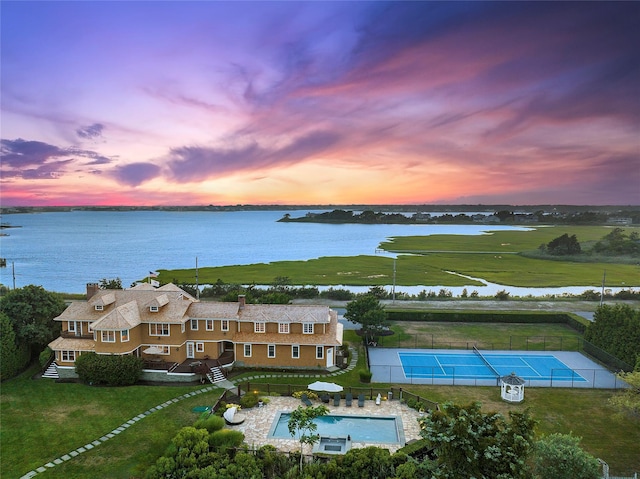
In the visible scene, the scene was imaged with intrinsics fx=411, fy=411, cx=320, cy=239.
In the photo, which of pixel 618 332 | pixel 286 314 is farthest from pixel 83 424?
pixel 618 332

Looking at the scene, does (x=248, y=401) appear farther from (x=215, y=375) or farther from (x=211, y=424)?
(x=215, y=375)

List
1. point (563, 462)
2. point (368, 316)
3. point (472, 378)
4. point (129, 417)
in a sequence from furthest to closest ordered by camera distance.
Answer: point (368, 316)
point (472, 378)
point (129, 417)
point (563, 462)

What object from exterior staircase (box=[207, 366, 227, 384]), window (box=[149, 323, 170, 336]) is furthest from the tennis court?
window (box=[149, 323, 170, 336])

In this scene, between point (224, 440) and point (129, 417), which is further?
point (129, 417)

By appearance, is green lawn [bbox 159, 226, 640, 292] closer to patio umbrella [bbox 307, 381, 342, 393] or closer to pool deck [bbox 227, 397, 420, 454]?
patio umbrella [bbox 307, 381, 342, 393]

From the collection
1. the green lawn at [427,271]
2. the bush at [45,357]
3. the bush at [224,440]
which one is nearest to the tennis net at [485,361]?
the bush at [224,440]

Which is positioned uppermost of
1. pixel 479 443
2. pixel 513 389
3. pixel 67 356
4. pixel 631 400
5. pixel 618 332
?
pixel 479 443

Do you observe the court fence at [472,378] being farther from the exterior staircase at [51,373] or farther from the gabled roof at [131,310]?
the exterior staircase at [51,373]
